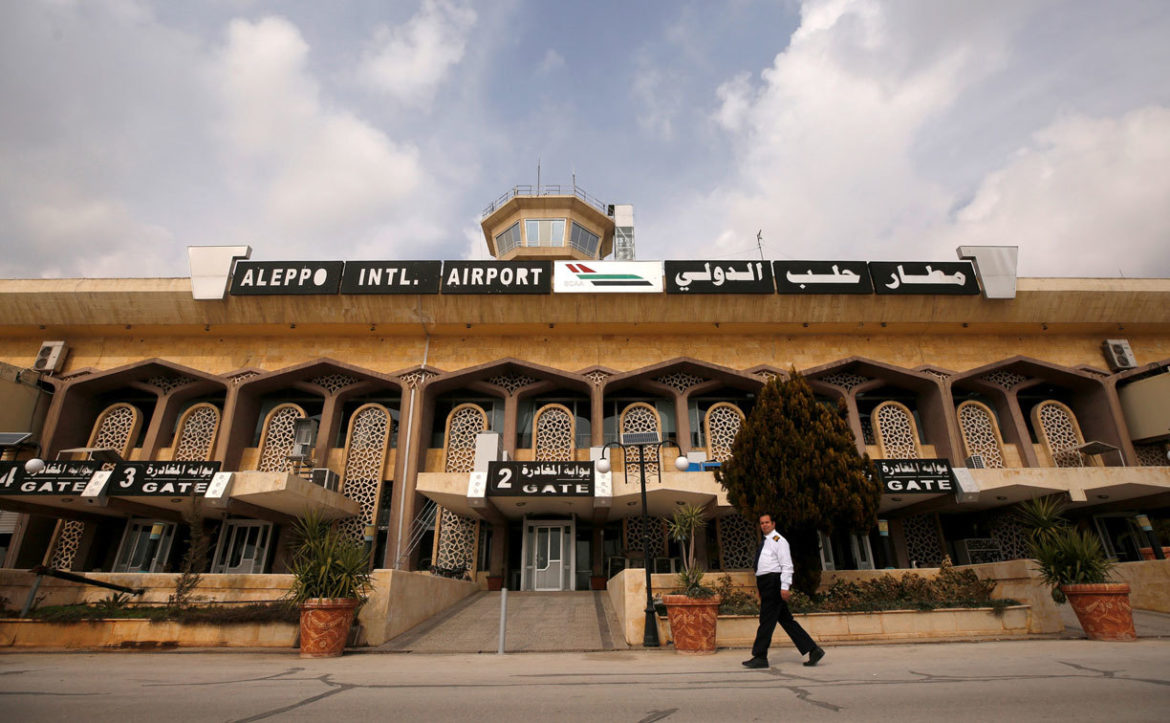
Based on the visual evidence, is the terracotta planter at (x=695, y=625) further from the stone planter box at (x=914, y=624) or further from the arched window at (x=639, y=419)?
the arched window at (x=639, y=419)

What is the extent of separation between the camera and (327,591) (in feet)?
33.6

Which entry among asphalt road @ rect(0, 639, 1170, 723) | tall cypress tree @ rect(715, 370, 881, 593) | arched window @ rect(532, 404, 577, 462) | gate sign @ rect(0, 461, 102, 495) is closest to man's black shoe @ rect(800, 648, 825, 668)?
asphalt road @ rect(0, 639, 1170, 723)

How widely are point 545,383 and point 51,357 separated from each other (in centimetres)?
2059

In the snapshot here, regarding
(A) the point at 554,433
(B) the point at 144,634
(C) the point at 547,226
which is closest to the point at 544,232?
(C) the point at 547,226

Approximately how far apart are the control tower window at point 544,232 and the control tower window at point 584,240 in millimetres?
657

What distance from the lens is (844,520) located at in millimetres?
12500

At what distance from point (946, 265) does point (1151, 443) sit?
10718 millimetres

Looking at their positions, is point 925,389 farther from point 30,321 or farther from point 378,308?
point 30,321

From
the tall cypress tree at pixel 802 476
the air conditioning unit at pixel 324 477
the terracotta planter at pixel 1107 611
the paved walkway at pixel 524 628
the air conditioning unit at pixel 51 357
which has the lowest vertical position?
the paved walkway at pixel 524 628

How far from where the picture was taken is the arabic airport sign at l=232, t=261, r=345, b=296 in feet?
78.7

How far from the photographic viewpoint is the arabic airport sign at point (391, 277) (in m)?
24.0

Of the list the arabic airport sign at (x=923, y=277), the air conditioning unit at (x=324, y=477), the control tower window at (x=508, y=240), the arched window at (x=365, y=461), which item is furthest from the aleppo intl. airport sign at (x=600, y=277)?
the control tower window at (x=508, y=240)

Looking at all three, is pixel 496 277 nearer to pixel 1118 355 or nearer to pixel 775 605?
pixel 775 605

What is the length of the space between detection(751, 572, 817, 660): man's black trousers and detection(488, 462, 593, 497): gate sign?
12.0m
